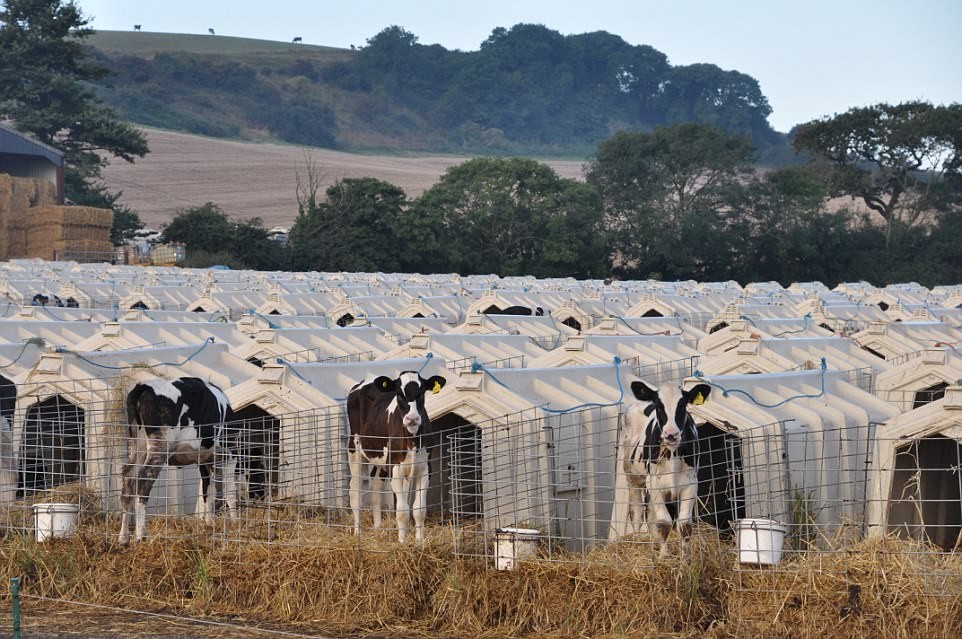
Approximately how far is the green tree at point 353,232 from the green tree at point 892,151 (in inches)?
1279

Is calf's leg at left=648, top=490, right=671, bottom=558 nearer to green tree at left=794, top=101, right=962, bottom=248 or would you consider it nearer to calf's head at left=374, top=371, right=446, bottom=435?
calf's head at left=374, top=371, right=446, bottom=435

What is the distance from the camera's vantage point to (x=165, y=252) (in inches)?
2559

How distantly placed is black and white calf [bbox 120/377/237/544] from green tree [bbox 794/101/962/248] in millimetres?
77029

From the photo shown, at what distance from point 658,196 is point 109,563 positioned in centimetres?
7441

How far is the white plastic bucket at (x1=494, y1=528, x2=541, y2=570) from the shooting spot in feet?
37.2

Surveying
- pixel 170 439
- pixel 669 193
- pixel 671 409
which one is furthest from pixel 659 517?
pixel 669 193

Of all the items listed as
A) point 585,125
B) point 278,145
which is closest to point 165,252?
point 278,145

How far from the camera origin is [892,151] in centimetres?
8944

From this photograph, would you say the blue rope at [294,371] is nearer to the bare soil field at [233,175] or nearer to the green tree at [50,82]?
the green tree at [50,82]

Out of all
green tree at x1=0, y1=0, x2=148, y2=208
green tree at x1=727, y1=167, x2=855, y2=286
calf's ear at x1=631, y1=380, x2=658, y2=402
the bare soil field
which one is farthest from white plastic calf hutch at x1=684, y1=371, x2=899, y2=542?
the bare soil field

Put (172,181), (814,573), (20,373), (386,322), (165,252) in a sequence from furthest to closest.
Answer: (172,181) < (165,252) < (386,322) < (20,373) < (814,573)

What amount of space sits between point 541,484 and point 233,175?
390 ft

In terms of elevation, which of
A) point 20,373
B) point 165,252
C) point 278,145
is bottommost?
point 20,373

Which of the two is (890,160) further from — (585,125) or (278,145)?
(585,125)
